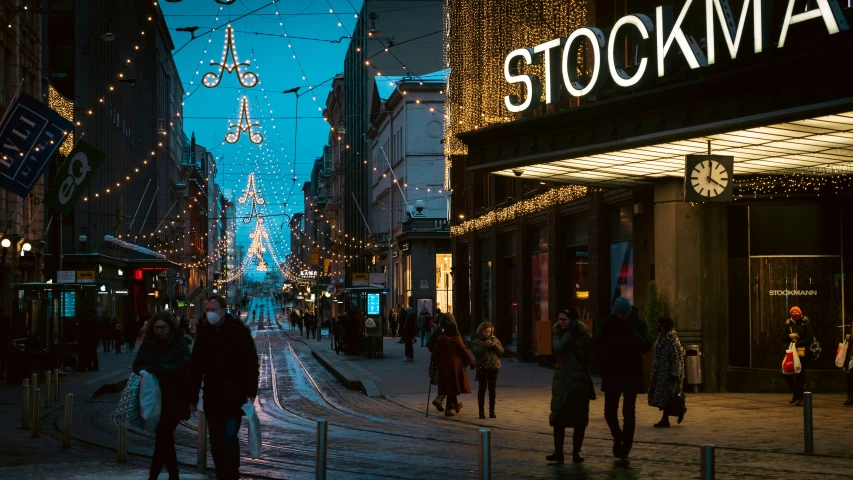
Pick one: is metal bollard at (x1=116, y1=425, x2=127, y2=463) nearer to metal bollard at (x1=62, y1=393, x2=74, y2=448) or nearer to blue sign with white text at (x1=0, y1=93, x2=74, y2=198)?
metal bollard at (x1=62, y1=393, x2=74, y2=448)

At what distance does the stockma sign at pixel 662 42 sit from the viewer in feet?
50.6

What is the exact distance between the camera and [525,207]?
34250mm

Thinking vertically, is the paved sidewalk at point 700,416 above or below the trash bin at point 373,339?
below

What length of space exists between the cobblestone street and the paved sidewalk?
0.02 meters

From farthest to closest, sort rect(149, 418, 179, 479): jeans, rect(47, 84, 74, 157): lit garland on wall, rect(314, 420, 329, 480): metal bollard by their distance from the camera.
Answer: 1. rect(47, 84, 74, 157): lit garland on wall
2. rect(149, 418, 179, 479): jeans
3. rect(314, 420, 329, 480): metal bollard

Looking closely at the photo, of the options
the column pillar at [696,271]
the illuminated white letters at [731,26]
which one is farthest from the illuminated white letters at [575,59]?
the column pillar at [696,271]

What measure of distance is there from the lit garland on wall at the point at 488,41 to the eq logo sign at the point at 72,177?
9.64 metres

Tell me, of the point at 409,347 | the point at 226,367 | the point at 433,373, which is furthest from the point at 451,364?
the point at 409,347

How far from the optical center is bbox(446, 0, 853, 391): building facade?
15859mm

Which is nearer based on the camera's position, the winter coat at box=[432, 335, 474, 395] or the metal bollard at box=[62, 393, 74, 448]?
the metal bollard at box=[62, 393, 74, 448]

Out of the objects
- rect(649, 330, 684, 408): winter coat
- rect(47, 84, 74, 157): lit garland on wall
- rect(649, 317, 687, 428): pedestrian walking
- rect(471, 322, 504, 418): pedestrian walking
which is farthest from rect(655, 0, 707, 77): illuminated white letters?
rect(47, 84, 74, 157): lit garland on wall

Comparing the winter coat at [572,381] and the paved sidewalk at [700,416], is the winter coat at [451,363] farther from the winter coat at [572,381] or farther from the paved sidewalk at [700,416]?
the winter coat at [572,381]

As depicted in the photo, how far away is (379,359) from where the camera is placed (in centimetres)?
3866

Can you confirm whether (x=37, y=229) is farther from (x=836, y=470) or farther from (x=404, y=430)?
(x=836, y=470)
